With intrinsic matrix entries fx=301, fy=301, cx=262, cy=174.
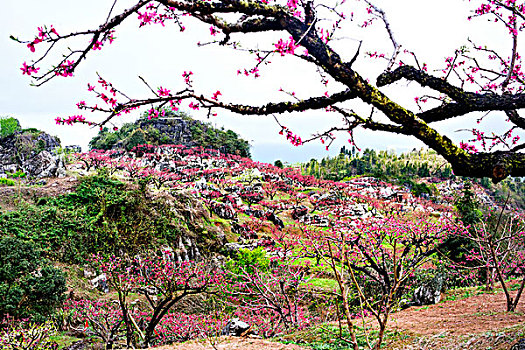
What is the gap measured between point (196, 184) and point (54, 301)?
742 inches

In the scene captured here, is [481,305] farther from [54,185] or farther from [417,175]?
[417,175]

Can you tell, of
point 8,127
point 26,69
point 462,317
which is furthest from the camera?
point 8,127

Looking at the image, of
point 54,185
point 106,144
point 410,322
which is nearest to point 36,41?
point 410,322

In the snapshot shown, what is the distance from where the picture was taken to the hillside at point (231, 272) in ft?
22.1

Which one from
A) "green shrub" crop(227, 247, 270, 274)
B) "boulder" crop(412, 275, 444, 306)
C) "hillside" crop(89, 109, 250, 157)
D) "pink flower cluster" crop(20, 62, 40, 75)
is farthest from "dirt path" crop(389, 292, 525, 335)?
"hillside" crop(89, 109, 250, 157)

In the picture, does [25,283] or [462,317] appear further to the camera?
[25,283]

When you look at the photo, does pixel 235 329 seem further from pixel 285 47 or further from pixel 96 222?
pixel 96 222

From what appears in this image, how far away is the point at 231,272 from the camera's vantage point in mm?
11188

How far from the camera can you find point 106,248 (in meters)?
13.5

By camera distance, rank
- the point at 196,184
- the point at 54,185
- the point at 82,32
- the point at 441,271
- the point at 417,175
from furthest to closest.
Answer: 1. the point at 417,175
2. the point at 196,184
3. the point at 54,185
4. the point at 441,271
5. the point at 82,32

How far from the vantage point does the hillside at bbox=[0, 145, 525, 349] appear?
6723 millimetres

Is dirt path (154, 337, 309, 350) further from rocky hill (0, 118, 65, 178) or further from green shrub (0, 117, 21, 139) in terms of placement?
green shrub (0, 117, 21, 139)

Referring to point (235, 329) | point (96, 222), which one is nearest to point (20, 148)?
point (96, 222)

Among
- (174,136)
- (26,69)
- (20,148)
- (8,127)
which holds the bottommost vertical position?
(26,69)
